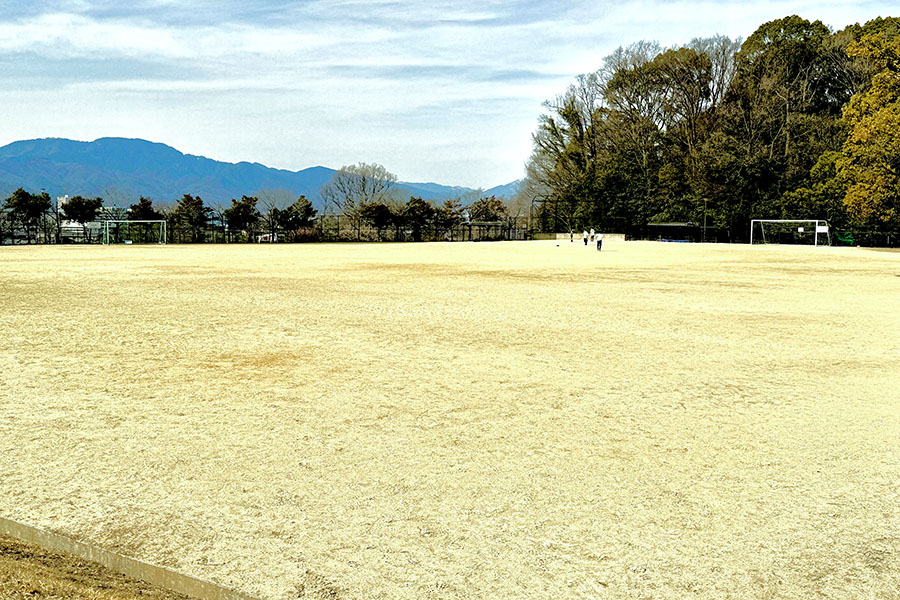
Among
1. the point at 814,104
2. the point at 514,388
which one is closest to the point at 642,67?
the point at 814,104

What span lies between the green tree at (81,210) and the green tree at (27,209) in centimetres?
208

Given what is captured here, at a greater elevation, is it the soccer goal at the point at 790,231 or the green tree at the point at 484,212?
the green tree at the point at 484,212

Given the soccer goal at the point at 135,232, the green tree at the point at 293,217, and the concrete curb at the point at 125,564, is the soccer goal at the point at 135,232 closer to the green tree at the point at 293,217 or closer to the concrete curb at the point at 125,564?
the green tree at the point at 293,217

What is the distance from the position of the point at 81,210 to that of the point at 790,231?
47927 millimetres

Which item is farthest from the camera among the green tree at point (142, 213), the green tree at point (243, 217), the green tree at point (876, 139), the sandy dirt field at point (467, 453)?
the green tree at point (243, 217)

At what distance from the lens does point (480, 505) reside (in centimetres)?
398

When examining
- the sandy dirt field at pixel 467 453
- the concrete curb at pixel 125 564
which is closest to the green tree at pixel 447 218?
the sandy dirt field at pixel 467 453

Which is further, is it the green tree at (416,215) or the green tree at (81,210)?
the green tree at (416,215)

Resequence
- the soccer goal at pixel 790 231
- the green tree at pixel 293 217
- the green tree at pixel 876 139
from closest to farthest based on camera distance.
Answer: the green tree at pixel 876 139, the soccer goal at pixel 790 231, the green tree at pixel 293 217

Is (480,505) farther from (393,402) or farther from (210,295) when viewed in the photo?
(210,295)

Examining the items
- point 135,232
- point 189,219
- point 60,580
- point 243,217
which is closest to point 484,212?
point 243,217

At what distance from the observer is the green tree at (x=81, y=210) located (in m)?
53.8

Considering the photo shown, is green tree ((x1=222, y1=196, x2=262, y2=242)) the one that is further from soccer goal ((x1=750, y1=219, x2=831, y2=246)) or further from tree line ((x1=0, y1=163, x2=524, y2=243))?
soccer goal ((x1=750, y1=219, x2=831, y2=246))

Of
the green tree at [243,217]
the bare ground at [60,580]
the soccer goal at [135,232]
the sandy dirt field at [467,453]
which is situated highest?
the green tree at [243,217]
